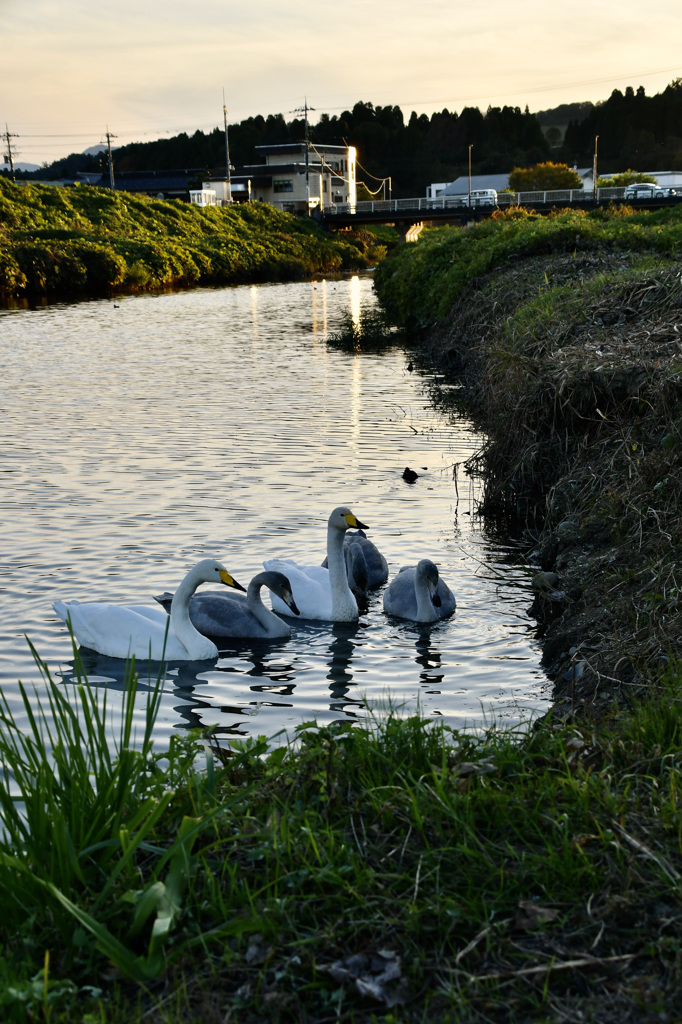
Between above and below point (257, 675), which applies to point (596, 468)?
above

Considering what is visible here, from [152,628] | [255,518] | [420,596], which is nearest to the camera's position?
[152,628]

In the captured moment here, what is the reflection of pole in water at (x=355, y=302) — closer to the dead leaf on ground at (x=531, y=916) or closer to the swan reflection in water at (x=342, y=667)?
the swan reflection in water at (x=342, y=667)

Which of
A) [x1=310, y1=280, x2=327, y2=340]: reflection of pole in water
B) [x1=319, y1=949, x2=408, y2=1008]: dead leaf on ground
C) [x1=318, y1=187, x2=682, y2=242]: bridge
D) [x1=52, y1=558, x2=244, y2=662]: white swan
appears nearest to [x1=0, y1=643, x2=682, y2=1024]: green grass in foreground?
[x1=319, y1=949, x2=408, y2=1008]: dead leaf on ground

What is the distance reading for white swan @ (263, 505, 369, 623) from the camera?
8000 millimetres

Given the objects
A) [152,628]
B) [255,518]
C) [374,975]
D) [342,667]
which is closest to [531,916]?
[374,975]

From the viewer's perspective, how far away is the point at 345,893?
328cm

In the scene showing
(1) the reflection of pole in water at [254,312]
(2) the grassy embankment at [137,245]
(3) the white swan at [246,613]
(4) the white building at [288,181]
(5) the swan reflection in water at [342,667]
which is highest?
(4) the white building at [288,181]

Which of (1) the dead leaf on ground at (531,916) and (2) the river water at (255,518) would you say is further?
(2) the river water at (255,518)

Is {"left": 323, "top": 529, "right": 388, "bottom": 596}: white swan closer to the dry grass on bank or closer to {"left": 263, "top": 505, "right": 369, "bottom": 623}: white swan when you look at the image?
{"left": 263, "top": 505, "right": 369, "bottom": 623}: white swan

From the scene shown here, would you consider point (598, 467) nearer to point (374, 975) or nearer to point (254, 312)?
point (374, 975)

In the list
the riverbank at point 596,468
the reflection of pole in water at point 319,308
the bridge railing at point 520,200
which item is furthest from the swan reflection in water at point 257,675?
the bridge railing at point 520,200

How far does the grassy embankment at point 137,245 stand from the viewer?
47.4 meters

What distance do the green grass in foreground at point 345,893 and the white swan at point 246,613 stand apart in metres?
3.79

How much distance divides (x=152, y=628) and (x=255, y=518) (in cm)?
335
